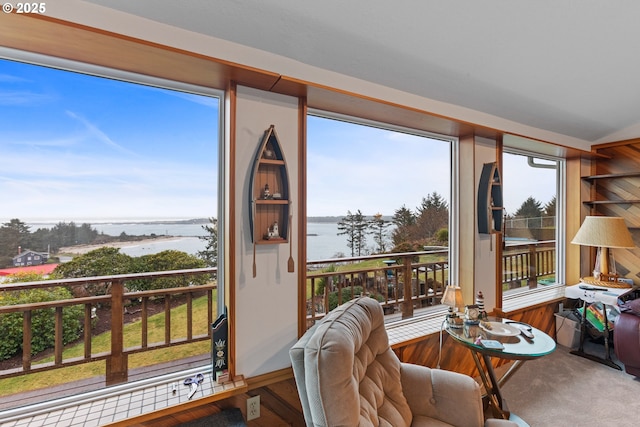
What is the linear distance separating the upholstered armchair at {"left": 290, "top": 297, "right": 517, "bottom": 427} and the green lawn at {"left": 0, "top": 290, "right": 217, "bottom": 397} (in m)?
0.86

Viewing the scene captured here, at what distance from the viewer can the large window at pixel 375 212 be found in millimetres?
2316

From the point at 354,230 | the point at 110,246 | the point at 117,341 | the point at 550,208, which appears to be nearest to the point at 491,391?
the point at 354,230

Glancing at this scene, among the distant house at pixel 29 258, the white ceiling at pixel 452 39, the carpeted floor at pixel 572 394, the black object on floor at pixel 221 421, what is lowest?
the carpeted floor at pixel 572 394

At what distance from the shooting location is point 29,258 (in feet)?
4.78

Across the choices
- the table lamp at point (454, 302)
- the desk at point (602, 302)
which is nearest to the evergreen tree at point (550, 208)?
the desk at point (602, 302)

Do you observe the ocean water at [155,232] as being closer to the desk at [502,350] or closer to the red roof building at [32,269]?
the red roof building at [32,269]

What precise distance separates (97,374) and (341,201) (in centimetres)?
191

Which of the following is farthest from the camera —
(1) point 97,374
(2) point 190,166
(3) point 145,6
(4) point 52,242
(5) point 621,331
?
(5) point 621,331

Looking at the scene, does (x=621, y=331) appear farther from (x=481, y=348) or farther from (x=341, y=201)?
(x=341, y=201)

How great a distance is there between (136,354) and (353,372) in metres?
1.33

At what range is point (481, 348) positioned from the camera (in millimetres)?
1857

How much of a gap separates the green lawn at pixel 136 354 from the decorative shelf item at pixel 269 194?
59cm

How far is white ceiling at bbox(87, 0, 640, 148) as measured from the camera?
1.50 m

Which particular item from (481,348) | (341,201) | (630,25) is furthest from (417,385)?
(630,25)
